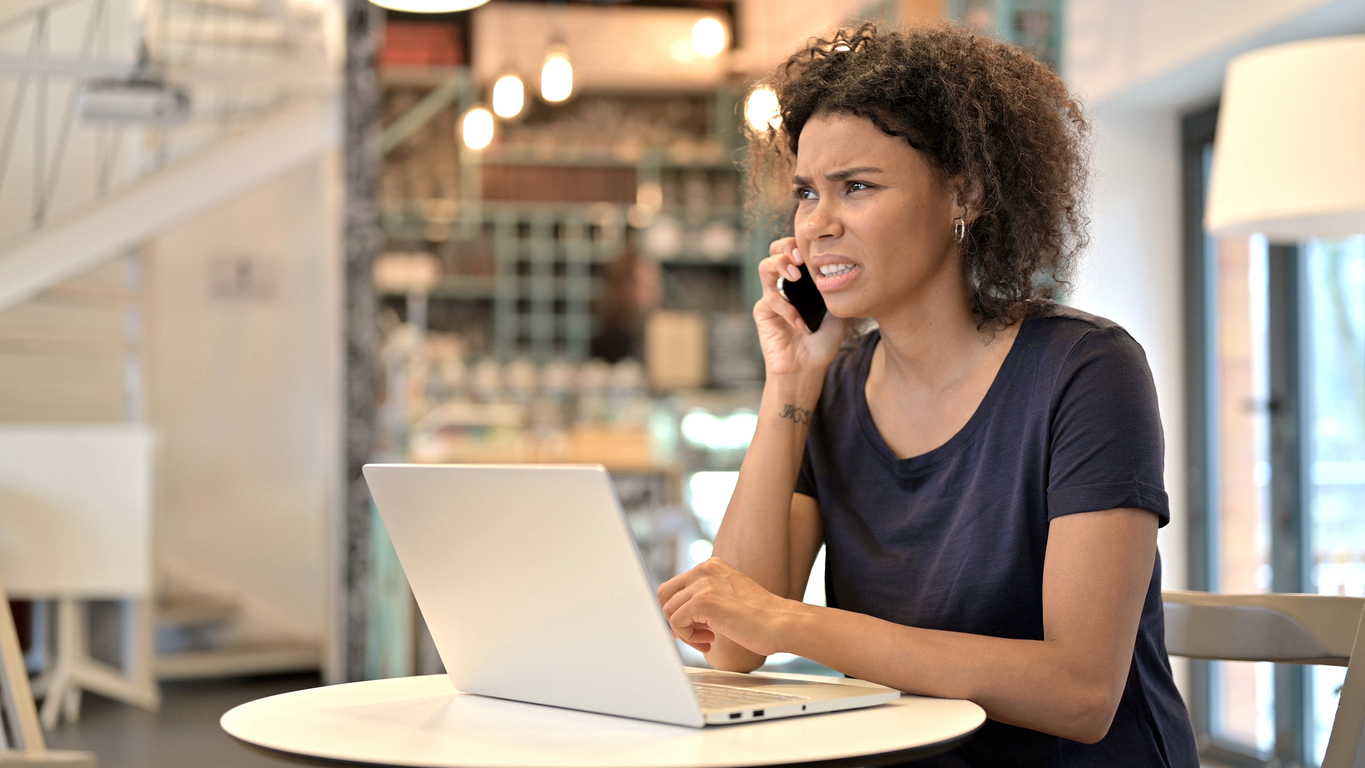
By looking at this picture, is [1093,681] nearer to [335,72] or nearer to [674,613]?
[674,613]

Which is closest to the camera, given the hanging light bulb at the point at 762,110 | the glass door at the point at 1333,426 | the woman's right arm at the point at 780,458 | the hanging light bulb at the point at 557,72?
the woman's right arm at the point at 780,458

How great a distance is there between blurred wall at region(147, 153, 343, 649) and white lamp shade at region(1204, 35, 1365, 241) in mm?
5186

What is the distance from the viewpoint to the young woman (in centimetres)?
119

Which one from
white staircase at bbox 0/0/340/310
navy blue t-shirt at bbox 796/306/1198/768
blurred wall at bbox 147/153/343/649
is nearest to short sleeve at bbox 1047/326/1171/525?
navy blue t-shirt at bbox 796/306/1198/768

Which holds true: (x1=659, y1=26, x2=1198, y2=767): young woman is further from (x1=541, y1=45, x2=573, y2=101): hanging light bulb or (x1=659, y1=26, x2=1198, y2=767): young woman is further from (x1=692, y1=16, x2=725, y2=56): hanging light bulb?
(x1=692, y1=16, x2=725, y2=56): hanging light bulb

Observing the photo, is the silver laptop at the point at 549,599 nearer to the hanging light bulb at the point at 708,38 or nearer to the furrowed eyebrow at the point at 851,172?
the furrowed eyebrow at the point at 851,172

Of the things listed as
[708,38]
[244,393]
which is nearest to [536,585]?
[708,38]

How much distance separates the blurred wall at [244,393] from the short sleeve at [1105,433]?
229 inches

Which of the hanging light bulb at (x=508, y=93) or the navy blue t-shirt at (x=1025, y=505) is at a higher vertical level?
the hanging light bulb at (x=508, y=93)

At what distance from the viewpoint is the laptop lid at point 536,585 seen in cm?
95

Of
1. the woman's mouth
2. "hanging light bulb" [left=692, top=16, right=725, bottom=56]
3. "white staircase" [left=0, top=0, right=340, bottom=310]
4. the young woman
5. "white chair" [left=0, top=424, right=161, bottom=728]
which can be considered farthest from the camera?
"hanging light bulb" [left=692, top=16, right=725, bottom=56]

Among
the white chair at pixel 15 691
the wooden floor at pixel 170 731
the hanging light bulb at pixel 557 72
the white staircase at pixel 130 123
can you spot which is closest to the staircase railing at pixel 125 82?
the white staircase at pixel 130 123

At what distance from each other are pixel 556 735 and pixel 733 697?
17cm

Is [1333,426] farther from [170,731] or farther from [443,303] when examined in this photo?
[443,303]
